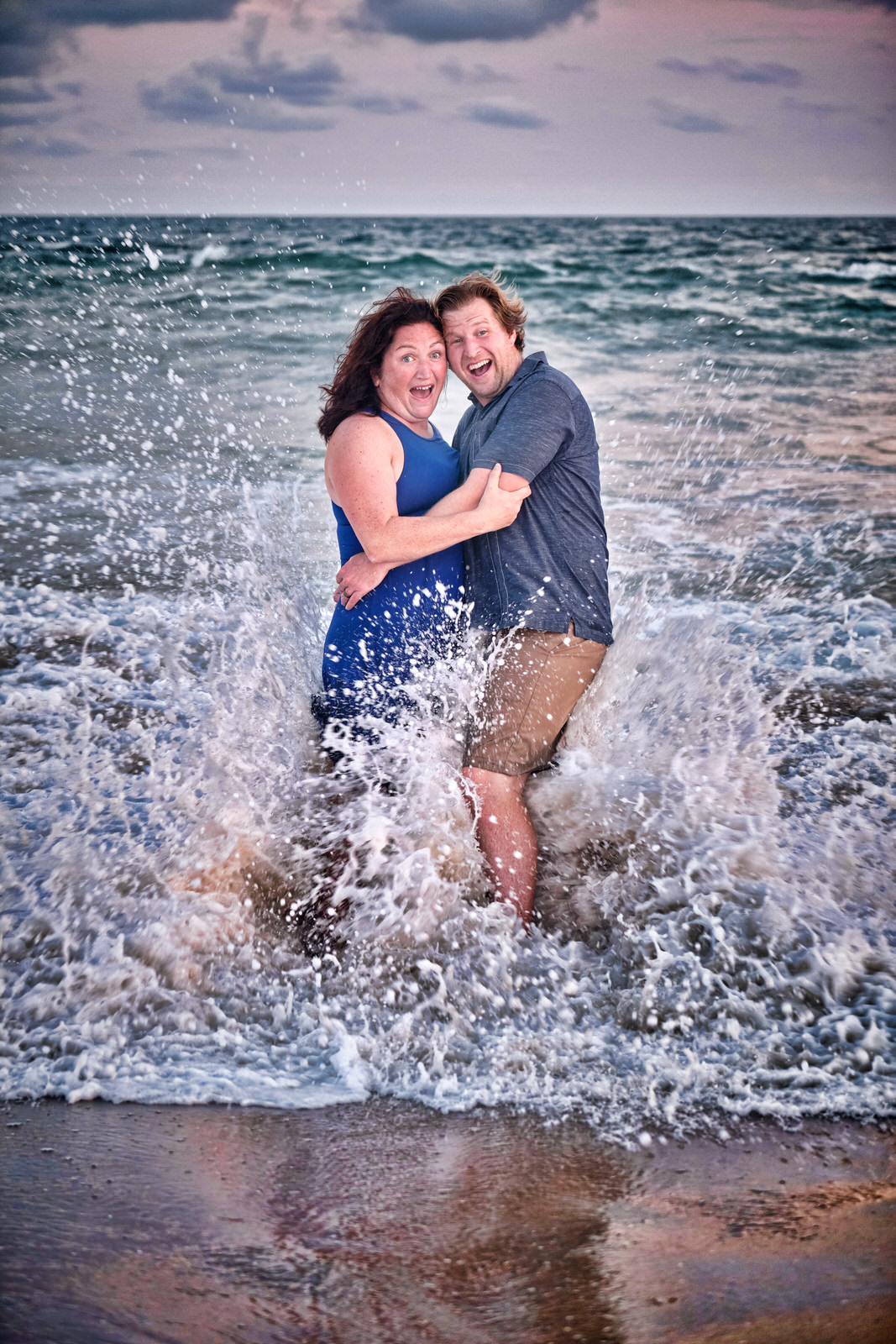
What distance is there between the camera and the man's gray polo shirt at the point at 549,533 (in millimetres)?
3168

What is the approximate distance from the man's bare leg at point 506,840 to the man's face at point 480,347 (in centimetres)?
140

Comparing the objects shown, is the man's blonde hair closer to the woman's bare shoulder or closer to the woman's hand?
the woman's bare shoulder

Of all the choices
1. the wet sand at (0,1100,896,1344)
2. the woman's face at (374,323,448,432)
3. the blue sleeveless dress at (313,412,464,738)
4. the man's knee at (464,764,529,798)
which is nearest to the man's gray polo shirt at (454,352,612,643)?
the blue sleeveless dress at (313,412,464,738)

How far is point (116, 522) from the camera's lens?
8367mm

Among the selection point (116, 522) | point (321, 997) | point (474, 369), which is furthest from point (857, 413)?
point (321, 997)

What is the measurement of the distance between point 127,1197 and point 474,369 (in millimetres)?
2713

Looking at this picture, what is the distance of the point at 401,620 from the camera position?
3.33 metres

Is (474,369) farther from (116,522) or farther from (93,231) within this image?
(93,231)

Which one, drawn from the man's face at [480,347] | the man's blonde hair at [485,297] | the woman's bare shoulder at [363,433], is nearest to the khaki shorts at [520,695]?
the woman's bare shoulder at [363,433]

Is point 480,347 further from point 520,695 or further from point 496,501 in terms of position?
point 520,695

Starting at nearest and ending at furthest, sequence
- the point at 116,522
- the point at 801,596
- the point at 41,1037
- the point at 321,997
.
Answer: the point at 41,1037, the point at 321,997, the point at 801,596, the point at 116,522

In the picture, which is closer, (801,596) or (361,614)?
(361,614)

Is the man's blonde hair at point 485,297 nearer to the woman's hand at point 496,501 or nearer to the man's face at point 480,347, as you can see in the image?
the man's face at point 480,347

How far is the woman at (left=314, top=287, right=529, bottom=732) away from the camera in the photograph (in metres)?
Result: 3.17
